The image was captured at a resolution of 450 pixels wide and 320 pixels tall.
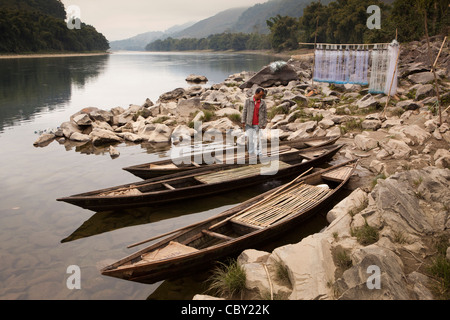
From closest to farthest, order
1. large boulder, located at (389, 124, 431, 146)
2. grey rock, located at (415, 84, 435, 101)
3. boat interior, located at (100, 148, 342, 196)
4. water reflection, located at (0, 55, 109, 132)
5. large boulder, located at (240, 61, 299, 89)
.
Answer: boat interior, located at (100, 148, 342, 196)
large boulder, located at (389, 124, 431, 146)
grey rock, located at (415, 84, 435, 101)
water reflection, located at (0, 55, 109, 132)
large boulder, located at (240, 61, 299, 89)

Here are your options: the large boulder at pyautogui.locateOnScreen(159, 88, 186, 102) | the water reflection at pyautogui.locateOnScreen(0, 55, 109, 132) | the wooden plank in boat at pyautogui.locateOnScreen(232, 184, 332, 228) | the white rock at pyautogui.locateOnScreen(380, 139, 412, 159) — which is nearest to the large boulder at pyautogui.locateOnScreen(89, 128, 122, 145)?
the water reflection at pyautogui.locateOnScreen(0, 55, 109, 132)

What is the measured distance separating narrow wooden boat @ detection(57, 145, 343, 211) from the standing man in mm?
787

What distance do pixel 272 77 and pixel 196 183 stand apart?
17.5 meters

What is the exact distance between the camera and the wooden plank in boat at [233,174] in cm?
925

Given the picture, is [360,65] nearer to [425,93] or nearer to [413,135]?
[425,93]

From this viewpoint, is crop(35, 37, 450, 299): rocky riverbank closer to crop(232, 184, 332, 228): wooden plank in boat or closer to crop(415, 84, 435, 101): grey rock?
crop(415, 84, 435, 101): grey rock

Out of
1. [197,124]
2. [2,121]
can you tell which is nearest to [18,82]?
[2,121]

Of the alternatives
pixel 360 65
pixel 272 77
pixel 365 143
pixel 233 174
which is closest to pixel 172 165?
pixel 233 174

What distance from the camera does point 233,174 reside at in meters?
9.62

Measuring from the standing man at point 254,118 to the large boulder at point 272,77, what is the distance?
15.1 m

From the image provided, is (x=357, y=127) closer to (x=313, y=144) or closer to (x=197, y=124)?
(x=313, y=144)

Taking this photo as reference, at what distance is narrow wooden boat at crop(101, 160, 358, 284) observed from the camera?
5.24 metres
